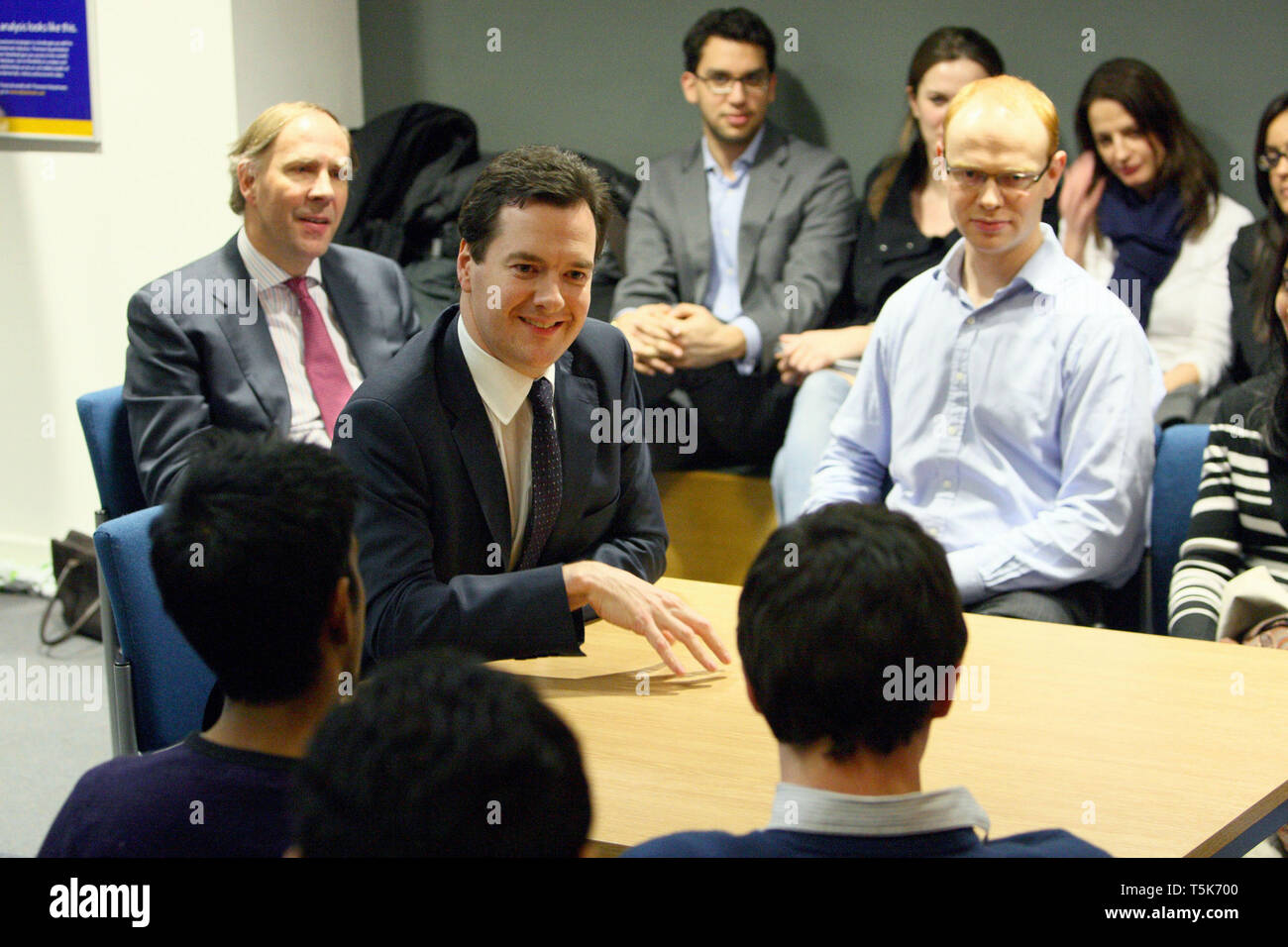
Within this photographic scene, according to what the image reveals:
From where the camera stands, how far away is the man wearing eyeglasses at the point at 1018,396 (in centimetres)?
237

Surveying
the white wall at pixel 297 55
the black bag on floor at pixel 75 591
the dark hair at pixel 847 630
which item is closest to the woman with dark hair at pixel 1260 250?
the dark hair at pixel 847 630

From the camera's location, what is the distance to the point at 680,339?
357 centimetres

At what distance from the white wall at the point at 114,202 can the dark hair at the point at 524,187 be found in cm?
222

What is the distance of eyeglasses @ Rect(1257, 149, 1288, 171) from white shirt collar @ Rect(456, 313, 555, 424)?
199 cm

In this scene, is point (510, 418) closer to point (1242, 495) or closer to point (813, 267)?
point (1242, 495)

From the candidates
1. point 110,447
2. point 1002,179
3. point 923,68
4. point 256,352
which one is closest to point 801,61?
point 923,68

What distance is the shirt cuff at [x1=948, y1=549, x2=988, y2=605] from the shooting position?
2.40 metres

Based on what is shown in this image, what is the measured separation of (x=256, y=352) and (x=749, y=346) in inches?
54.2

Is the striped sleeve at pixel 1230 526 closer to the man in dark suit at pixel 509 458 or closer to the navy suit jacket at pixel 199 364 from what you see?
the man in dark suit at pixel 509 458

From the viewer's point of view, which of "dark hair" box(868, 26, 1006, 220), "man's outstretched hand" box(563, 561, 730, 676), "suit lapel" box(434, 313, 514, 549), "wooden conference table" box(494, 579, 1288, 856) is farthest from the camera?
"dark hair" box(868, 26, 1006, 220)

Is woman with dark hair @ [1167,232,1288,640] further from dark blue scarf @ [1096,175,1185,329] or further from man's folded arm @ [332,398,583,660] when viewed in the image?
man's folded arm @ [332,398,583,660]

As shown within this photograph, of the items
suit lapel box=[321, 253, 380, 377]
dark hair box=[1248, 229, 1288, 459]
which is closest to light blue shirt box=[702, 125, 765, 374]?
suit lapel box=[321, 253, 380, 377]
